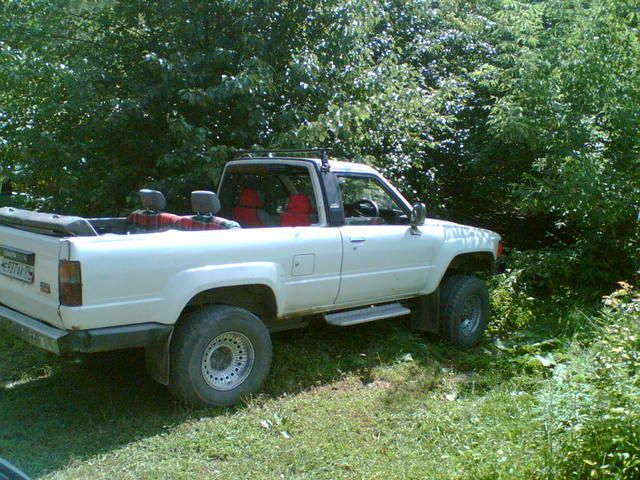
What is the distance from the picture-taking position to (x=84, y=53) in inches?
313

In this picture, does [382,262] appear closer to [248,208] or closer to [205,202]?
[248,208]

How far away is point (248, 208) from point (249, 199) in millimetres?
91

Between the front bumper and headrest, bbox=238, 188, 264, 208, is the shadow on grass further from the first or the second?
headrest, bbox=238, 188, 264, 208

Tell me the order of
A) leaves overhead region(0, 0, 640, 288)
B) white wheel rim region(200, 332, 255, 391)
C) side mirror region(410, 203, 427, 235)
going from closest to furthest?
white wheel rim region(200, 332, 255, 391) < side mirror region(410, 203, 427, 235) < leaves overhead region(0, 0, 640, 288)

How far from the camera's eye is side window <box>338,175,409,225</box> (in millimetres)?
6668

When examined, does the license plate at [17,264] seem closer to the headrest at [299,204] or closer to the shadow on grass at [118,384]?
the shadow on grass at [118,384]

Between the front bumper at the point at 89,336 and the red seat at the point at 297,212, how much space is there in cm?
175

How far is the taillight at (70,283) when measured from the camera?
4344 millimetres

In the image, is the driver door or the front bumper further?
the driver door

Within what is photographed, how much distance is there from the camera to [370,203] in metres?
6.78

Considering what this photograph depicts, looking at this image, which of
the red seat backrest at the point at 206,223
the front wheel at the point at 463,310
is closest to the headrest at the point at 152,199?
the red seat backrest at the point at 206,223

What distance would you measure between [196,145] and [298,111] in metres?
1.20

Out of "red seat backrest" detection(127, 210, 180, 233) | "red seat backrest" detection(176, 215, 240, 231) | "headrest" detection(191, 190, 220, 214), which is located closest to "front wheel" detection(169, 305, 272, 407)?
"red seat backrest" detection(176, 215, 240, 231)

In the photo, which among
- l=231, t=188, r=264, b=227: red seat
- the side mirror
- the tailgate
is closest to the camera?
the tailgate
